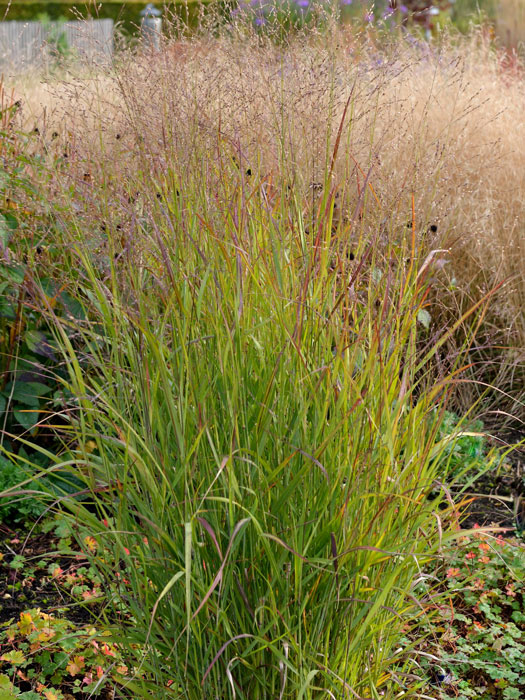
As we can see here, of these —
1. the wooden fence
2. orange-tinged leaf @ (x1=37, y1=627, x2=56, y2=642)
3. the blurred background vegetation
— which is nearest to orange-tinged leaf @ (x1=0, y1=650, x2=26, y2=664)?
orange-tinged leaf @ (x1=37, y1=627, x2=56, y2=642)

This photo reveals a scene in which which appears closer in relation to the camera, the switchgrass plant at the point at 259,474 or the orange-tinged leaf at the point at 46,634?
the switchgrass plant at the point at 259,474

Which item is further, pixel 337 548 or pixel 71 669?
pixel 71 669

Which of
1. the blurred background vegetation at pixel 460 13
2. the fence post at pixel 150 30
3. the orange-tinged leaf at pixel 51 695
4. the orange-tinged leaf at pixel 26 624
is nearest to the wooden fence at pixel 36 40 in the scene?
the fence post at pixel 150 30

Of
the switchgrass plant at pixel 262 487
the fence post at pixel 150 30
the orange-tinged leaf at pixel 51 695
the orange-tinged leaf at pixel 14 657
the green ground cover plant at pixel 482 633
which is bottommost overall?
the green ground cover plant at pixel 482 633

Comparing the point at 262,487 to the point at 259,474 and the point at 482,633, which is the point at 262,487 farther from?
the point at 482,633

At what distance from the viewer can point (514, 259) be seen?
4.17m

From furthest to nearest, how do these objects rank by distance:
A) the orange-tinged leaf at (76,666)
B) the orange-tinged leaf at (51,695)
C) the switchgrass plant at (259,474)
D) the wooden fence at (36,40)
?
the wooden fence at (36,40), the orange-tinged leaf at (76,666), the orange-tinged leaf at (51,695), the switchgrass plant at (259,474)

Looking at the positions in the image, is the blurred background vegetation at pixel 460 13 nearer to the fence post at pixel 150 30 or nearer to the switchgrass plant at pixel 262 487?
the fence post at pixel 150 30

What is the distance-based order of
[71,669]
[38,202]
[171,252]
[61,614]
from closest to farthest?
[171,252], [71,669], [61,614], [38,202]

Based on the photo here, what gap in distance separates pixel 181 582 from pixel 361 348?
69cm

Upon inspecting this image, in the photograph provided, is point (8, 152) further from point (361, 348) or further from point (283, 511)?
point (283, 511)

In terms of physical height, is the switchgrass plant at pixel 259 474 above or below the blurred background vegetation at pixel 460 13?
below

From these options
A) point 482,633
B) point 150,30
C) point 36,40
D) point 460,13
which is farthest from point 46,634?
point 460,13

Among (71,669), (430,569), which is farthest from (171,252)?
(430,569)
